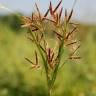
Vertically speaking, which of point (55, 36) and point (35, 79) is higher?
point (55, 36)

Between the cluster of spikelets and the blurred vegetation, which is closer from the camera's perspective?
the cluster of spikelets

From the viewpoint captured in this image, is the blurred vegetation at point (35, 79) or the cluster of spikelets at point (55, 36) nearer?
the cluster of spikelets at point (55, 36)

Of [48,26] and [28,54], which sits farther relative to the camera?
[28,54]

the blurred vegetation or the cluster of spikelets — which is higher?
the cluster of spikelets

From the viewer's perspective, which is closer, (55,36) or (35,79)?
(55,36)

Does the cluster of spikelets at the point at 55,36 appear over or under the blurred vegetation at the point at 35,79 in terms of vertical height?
over

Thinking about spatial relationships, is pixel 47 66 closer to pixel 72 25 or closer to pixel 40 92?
pixel 72 25

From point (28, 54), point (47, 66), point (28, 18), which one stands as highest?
point (28, 18)

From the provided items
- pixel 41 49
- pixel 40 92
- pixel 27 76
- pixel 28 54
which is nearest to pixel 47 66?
pixel 41 49
